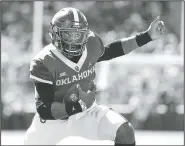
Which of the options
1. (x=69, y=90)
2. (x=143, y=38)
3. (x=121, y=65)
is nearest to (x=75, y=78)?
(x=69, y=90)

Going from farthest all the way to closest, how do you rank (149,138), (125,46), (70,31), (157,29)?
1. (149,138)
2. (125,46)
3. (157,29)
4. (70,31)

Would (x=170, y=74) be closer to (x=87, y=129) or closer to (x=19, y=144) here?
(x=19, y=144)

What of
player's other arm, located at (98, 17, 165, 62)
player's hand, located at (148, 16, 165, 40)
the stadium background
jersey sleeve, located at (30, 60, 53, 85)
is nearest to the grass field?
the stadium background

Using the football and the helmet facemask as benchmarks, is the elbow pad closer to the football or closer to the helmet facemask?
the football

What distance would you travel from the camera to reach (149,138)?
6297 millimetres

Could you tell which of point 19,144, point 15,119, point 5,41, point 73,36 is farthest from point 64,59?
point 5,41

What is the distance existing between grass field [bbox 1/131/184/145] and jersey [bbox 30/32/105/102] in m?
2.56

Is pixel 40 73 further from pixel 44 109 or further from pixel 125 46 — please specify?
pixel 125 46

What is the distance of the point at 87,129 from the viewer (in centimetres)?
323

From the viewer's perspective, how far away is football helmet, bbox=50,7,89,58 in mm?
3156

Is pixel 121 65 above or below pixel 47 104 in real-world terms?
below

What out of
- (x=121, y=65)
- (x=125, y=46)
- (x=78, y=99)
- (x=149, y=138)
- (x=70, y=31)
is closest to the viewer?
(x=78, y=99)

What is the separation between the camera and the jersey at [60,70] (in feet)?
Result: 10.3

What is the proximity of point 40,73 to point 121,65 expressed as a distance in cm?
476
